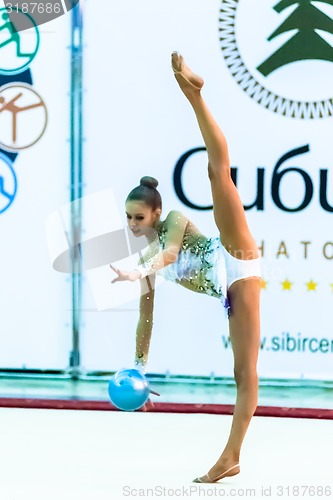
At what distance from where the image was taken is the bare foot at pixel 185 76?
320cm

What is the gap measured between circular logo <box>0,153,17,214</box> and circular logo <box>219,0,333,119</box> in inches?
48.0

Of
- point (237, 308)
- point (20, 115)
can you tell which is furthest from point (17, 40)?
point (237, 308)

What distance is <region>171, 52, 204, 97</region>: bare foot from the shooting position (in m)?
3.20

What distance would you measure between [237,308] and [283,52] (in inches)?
71.9

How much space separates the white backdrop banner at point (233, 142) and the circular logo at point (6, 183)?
386 millimetres

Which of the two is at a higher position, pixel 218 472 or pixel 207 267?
pixel 207 267

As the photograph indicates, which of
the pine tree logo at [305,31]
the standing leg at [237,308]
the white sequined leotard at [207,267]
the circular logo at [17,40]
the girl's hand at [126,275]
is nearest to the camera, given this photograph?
the girl's hand at [126,275]

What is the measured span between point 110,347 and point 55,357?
28 cm

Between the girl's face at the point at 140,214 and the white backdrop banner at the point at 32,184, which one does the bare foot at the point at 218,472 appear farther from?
the white backdrop banner at the point at 32,184

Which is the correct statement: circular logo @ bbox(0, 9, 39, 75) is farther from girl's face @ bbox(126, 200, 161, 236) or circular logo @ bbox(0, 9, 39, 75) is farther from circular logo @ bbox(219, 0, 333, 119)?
girl's face @ bbox(126, 200, 161, 236)

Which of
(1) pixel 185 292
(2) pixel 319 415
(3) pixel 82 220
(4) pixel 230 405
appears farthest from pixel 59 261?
(2) pixel 319 415

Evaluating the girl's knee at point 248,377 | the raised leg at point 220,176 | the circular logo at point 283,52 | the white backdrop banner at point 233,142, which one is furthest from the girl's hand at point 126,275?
the circular logo at point 283,52

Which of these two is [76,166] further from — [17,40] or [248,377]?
[248,377]

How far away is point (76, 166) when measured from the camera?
4.89 metres
